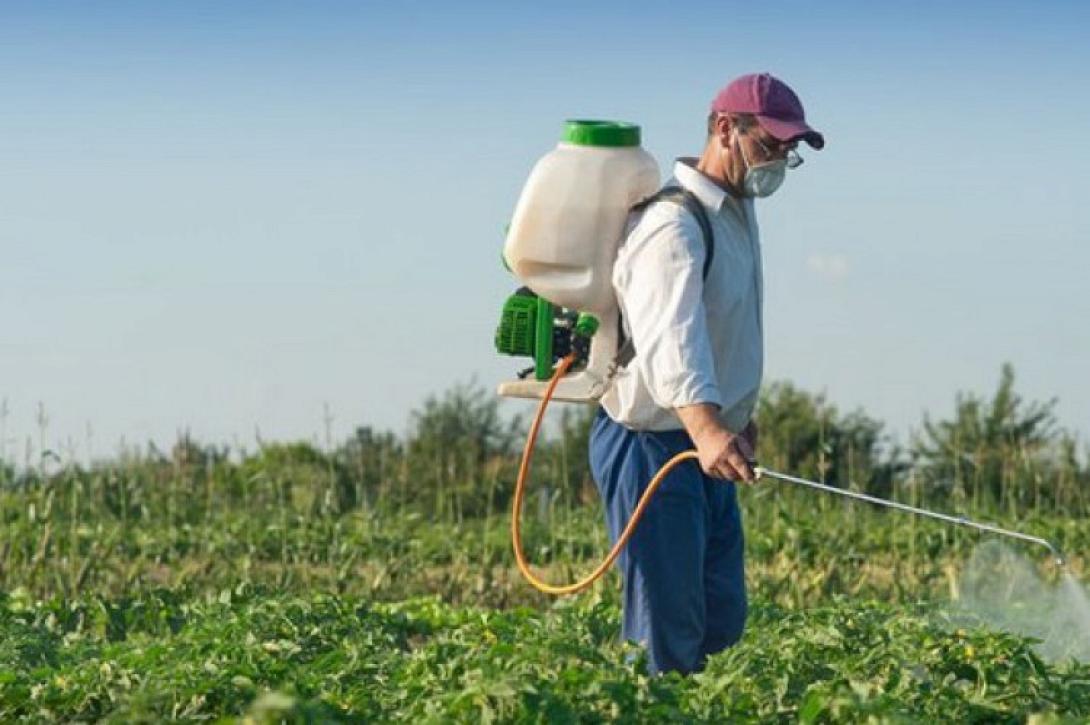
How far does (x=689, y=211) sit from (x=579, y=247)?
393 mm

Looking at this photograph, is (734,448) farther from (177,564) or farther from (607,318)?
(177,564)

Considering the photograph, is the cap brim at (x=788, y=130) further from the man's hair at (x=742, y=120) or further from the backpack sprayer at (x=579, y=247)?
the backpack sprayer at (x=579, y=247)

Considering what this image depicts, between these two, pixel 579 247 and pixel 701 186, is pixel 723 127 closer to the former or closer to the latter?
pixel 701 186

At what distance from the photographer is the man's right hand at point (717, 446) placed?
5875 millimetres

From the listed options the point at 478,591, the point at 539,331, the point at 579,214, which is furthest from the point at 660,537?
the point at 478,591

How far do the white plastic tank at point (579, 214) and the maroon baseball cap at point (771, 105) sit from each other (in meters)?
0.36

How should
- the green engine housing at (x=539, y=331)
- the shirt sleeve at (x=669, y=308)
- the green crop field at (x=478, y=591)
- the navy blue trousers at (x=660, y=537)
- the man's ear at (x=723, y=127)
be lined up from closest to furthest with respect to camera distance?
the green crop field at (x=478, y=591), the shirt sleeve at (x=669, y=308), the navy blue trousers at (x=660, y=537), the man's ear at (x=723, y=127), the green engine housing at (x=539, y=331)

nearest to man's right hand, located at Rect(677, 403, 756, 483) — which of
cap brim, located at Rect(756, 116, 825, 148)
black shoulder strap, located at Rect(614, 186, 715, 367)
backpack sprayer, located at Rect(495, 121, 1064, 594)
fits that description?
backpack sprayer, located at Rect(495, 121, 1064, 594)

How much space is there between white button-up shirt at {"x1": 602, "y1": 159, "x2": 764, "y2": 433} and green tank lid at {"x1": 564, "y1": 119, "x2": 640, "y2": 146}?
23 cm

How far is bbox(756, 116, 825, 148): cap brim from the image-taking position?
6.38 metres

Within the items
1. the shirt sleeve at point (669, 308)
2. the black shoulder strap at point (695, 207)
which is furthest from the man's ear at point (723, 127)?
the shirt sleeve at point (669, 308)

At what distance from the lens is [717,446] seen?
19.3 ft

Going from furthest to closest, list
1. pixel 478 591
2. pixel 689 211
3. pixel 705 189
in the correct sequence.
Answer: pixel 478 591 → pixel 705 189 → pixel 689 211

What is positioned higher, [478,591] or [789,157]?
[789,157]
